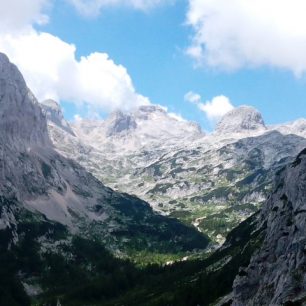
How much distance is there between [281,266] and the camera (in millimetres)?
103438

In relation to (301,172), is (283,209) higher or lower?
lower

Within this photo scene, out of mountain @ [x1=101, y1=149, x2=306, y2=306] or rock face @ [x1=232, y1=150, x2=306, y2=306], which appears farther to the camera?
mountain @ [x1=101, y1=149, x2=306, y2=306]

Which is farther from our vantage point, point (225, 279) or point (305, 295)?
point (225, 279)

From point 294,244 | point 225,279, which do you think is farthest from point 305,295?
point 225,279

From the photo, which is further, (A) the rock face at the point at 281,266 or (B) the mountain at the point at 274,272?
(B) the mountain at the point at 274,272

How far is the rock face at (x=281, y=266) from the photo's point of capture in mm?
85312

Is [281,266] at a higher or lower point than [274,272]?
higher

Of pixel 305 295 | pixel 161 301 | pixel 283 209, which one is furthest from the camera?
pixel 161 301

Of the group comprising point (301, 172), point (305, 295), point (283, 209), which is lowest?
point (305, 295)

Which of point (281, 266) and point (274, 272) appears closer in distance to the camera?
point (281, 266)

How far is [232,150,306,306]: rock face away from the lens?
85.3 meters

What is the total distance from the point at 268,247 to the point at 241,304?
53.7ft

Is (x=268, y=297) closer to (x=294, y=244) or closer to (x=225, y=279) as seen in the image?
(x=294, y=244)

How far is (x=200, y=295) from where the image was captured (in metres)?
172
